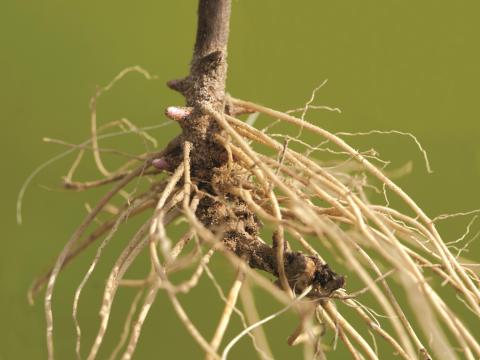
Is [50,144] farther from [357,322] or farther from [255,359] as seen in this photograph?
[357,322]

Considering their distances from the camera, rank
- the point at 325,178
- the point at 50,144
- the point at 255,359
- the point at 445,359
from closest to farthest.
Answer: the point at 445,359
the point at 325,178
the point at 255,359
the point at 50,144

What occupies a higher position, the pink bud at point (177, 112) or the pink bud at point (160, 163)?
the pink bud at point (177, 112)

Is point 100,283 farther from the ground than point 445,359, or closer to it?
closer to it

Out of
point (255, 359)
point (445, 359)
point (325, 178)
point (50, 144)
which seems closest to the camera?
point (445, 359)

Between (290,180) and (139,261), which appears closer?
(290,180)

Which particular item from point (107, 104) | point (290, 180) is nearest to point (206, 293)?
point (107, 104)
